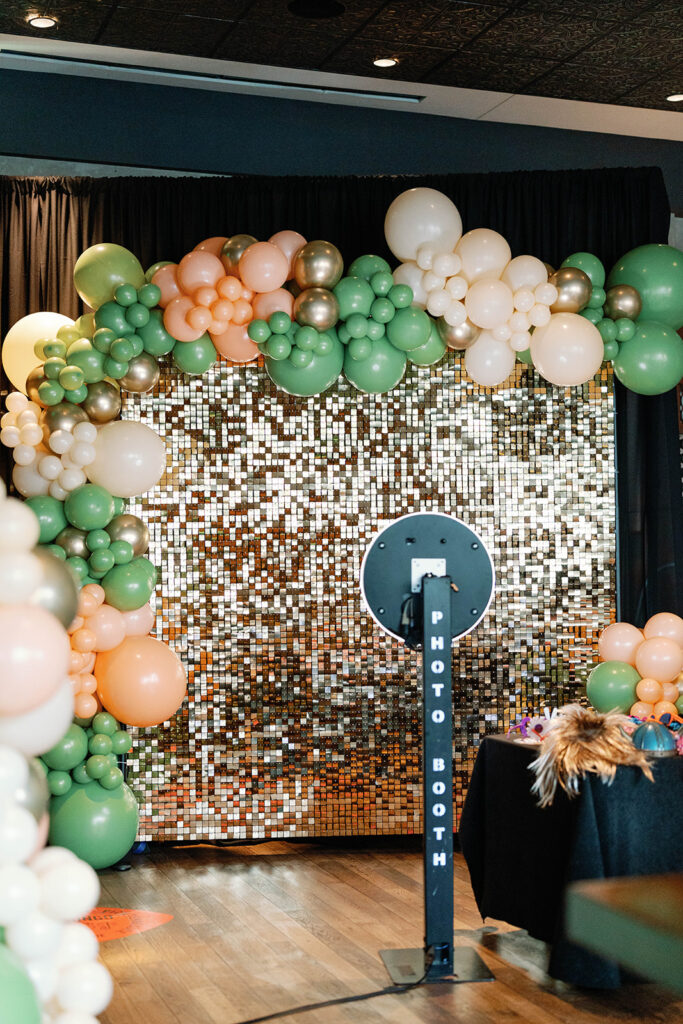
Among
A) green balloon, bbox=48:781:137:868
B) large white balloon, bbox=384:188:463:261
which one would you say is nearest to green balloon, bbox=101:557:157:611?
green balloon, bbox=48:781:137:868

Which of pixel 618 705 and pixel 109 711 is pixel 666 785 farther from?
pixel 109 711

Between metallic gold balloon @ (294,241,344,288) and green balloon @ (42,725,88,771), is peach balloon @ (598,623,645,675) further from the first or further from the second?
green balloon @ (42,725,88,771)

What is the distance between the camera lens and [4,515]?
2.06 meters

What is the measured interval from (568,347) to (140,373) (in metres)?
1.59

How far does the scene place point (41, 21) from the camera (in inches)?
168

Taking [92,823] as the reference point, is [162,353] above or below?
above

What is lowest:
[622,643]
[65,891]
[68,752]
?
[68,752]

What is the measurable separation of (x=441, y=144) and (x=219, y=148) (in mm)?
1095

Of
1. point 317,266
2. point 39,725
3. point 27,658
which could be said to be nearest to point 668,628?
point 317,266

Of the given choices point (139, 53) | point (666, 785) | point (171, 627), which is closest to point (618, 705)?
point (666, 785)

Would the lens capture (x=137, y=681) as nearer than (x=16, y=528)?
No

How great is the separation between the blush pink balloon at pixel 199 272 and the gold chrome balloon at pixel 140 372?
23 centimetres

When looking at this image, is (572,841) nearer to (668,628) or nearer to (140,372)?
(668,628)

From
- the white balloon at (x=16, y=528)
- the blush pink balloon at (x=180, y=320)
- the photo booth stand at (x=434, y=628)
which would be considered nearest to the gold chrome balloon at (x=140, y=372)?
the blush pink balloon at (x=180, y=320)
